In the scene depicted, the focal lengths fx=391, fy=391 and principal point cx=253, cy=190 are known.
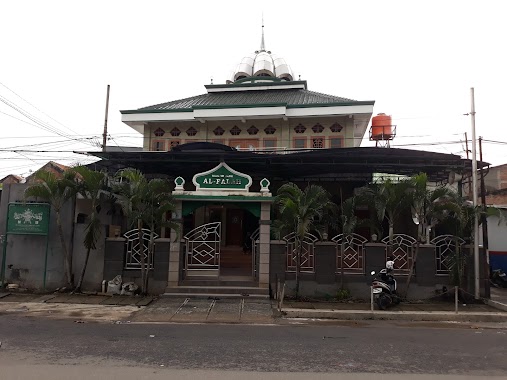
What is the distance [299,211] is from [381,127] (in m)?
10.8

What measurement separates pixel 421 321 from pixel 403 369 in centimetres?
457

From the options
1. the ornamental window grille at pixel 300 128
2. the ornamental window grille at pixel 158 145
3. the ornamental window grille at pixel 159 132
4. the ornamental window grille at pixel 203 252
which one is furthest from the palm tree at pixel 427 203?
the ornamental window grille at pixel 159 132

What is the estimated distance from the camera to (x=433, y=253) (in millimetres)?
12266

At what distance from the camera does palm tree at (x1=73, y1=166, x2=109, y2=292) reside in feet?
39.7

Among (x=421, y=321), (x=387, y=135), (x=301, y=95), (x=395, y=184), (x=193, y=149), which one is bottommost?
(x=421, y=321)

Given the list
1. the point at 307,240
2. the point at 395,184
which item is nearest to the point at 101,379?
the point at 307,240

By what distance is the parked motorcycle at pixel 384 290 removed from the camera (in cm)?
1061

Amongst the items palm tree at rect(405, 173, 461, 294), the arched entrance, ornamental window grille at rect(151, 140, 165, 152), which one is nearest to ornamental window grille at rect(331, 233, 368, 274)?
palm tree at rect(405, 173, 461, 294)

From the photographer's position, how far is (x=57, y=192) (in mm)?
12375

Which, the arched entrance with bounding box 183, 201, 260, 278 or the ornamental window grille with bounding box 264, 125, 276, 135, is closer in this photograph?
the arched entrance with bounding box 183, 201, 260, 278

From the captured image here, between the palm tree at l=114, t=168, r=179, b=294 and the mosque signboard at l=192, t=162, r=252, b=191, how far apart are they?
4.39ft

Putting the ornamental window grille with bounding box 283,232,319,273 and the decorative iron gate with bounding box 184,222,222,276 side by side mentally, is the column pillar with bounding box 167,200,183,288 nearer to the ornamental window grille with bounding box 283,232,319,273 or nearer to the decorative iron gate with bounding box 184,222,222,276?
the decorative iron gate with bounding box 184,222,222,276

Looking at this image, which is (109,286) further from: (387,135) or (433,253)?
(387,135)

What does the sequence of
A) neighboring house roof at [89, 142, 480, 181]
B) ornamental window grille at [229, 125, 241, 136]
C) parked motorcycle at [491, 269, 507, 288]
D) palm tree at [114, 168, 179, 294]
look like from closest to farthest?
palm tree at [114, 168, 179, 294] < neighboring house roof at [89, 142, 480, 181] < parked motorcycle at [491, 269, 507, 288] < ornamental window grille at [229, 125, 241, 136]
